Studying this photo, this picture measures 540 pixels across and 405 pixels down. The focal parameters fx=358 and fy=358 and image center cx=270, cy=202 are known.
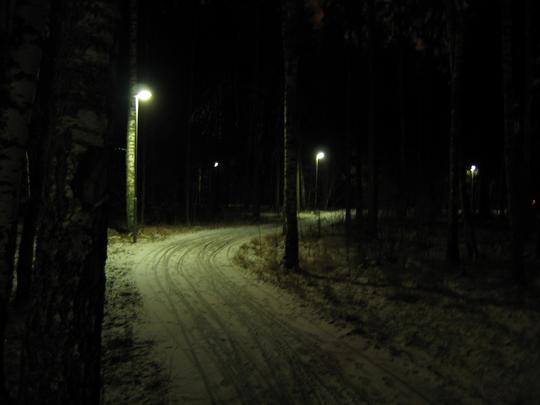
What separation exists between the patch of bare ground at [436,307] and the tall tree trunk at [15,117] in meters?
5.03

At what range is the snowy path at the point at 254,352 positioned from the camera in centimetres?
412

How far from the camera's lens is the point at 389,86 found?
2625 centimetres

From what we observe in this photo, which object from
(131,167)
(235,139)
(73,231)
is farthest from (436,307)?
(235,139)

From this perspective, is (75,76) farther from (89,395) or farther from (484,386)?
(484,386)

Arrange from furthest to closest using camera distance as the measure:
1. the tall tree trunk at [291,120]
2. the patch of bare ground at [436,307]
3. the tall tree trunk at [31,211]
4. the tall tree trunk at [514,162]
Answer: the tall tree trunk at [291,120] → the tall tree trunk at [514,162] → the tall tree trunk at [31,211] → the patch of bare ground at [436,307]

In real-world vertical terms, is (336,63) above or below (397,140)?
above

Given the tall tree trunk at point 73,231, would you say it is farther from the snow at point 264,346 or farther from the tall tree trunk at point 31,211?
the tall tree trunk at point 31,211

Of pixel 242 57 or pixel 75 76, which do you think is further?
pixel 242 57

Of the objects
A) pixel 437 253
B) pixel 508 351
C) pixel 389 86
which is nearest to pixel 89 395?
pixel 508 351

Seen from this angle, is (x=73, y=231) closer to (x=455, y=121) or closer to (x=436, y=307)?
(x=436, y=307)

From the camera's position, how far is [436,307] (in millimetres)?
7246

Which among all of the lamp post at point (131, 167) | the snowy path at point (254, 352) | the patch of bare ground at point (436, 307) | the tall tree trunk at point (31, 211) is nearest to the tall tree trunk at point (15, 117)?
the snowy path at point (254, 352)

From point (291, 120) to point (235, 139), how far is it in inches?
808

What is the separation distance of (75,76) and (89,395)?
7.31 ft
